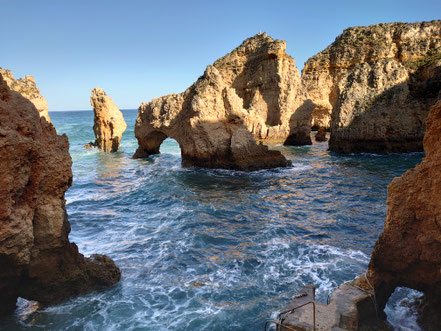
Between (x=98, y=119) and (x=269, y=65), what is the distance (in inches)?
854

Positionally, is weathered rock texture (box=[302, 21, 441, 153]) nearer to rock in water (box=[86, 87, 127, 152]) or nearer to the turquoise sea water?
the turquoise sea water

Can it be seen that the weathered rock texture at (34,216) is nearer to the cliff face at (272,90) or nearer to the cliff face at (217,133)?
the cliff face at (217,133)

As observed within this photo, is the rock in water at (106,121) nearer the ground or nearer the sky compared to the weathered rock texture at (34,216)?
nearer the sky

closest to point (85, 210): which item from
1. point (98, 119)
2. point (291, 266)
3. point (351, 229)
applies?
point (291, 266)

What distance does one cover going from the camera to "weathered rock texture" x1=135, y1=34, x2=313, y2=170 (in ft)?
72.7

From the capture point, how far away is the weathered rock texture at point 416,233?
215 inches

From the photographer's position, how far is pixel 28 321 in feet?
21.9

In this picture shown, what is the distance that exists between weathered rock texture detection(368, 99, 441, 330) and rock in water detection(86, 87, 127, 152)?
33280 mm

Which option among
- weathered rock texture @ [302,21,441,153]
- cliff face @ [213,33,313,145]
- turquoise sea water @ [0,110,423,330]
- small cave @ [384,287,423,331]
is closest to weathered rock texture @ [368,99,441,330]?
small cave @ [384,287,423,331]

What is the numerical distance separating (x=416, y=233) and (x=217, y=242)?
641 centimetres

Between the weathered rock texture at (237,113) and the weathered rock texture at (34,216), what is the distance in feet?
48.6

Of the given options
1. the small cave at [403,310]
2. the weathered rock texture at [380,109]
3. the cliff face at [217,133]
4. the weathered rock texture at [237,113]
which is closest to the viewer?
the small cave at [403,310]

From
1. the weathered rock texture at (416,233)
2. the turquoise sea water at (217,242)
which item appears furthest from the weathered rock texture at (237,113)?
the weathered rock texture at (416,233)

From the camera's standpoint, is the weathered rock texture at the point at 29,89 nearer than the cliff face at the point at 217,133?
No
